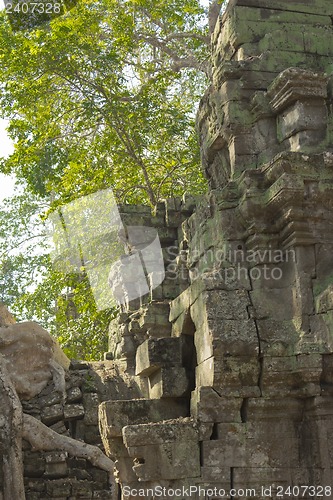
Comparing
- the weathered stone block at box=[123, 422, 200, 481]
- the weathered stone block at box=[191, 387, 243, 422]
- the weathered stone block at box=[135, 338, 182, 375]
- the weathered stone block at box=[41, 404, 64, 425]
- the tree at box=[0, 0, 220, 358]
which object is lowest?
the weathered stone block at box=[123, 422, 200, 481]

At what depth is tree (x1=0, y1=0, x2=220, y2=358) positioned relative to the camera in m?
16.6

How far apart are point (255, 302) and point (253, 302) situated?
2 centimetres

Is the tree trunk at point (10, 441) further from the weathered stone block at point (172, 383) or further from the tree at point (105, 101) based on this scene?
the tree at point (105, 101)

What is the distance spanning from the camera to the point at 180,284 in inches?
439

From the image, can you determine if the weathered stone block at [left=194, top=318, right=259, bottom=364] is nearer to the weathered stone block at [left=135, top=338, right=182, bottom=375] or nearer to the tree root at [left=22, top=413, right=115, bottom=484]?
the weathered stone block at [left=135, top=338, right=182, bottom=375]

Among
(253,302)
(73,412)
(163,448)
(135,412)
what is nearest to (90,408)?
(73,412)

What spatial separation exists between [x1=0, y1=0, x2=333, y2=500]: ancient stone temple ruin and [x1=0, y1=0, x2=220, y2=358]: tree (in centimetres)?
825

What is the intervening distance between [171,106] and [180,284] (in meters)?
7.38

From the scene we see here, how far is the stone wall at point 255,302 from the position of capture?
6.77 metres

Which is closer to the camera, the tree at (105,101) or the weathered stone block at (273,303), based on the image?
the weathered stone block at (273,303)

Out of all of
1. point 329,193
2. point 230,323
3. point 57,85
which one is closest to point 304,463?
point 230,323

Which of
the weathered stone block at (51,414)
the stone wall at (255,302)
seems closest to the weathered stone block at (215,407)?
the stone wall at (255,302)

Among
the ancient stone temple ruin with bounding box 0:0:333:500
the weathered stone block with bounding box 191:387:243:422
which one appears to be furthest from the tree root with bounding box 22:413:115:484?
the weathered stone block with bounding box 191:387:243:422

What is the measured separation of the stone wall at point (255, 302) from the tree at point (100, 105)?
8.48m
